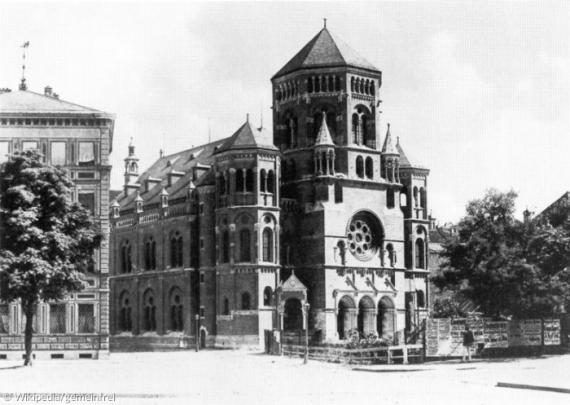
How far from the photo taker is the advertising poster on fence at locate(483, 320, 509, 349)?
56.6 meters

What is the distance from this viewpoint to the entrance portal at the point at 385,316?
8169 centimetres

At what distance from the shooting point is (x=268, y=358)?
198 feet

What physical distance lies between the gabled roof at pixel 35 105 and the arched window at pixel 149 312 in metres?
35.7

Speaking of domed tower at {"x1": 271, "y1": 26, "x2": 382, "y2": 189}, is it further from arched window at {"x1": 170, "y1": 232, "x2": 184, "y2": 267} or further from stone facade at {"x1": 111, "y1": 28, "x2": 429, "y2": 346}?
arched window at {"x1": 170, "y1": 232, "x2": 184, "y2": 267}

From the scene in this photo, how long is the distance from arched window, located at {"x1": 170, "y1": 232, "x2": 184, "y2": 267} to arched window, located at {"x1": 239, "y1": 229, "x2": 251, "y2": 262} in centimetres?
1072

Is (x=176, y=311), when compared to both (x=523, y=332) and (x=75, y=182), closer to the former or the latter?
(x=75, y=182)

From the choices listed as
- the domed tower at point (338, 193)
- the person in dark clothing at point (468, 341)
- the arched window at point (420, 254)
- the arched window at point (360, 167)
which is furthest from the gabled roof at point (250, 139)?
the person in dark clothing at point (468, 341)

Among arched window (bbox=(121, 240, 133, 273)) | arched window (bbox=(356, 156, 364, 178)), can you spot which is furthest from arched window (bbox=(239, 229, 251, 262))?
arched window (bbox=(121, 240, 133, 273))

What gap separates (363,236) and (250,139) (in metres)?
14.0

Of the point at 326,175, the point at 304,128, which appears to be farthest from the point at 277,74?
the point at 326,175

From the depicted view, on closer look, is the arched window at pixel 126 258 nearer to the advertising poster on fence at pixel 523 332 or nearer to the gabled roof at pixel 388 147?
the gabled roof at pixel 388 147

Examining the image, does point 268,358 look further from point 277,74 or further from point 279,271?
point 277,74

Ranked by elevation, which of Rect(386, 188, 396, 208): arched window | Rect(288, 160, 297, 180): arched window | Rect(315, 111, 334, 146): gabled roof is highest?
Rect(315, 111, 334, 146): gabled roof

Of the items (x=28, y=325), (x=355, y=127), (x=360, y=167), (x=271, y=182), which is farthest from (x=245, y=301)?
(x=28, y=325)
